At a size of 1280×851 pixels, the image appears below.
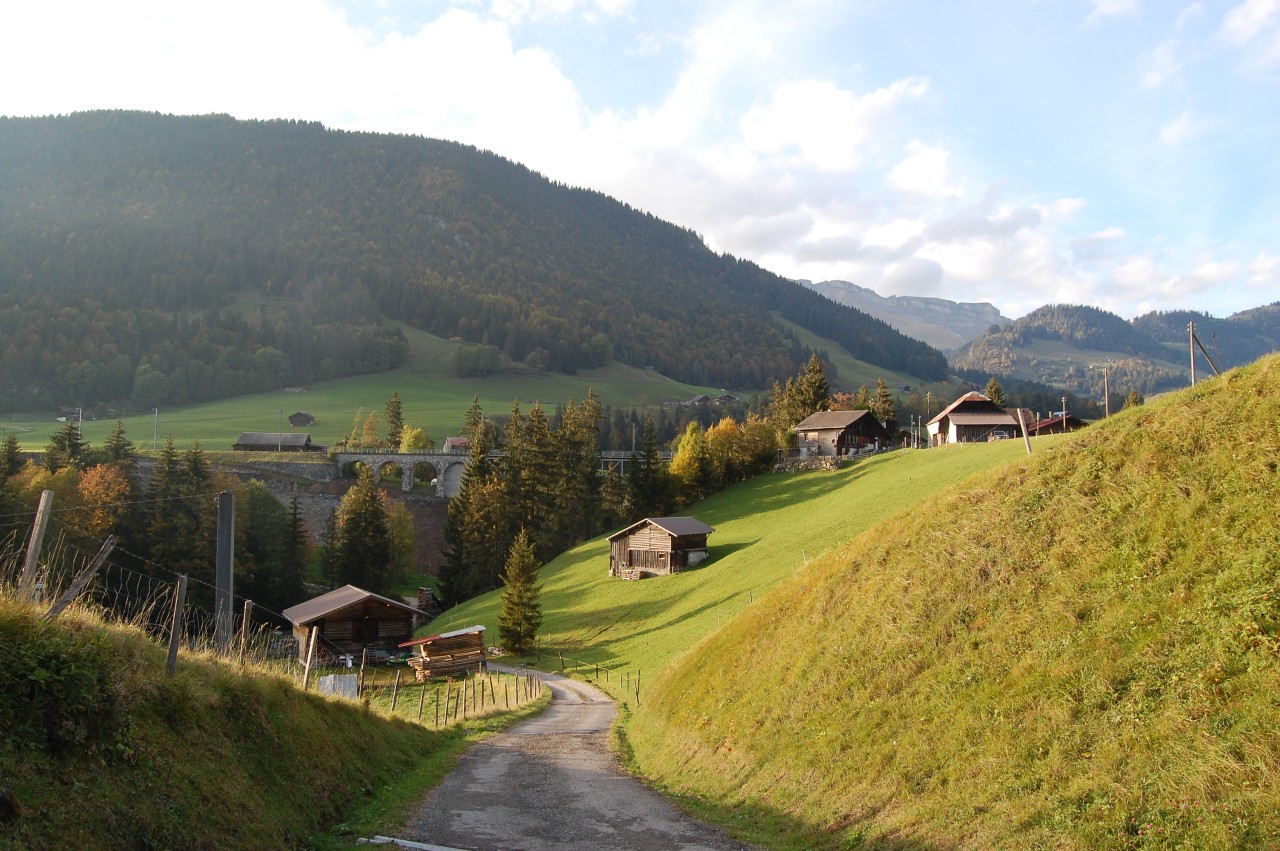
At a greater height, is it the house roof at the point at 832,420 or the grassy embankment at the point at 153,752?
the house roof at the point at 832,420

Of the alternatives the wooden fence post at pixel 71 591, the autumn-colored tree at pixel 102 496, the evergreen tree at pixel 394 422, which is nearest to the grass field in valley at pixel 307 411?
the evergreen tree at pixel 394 422

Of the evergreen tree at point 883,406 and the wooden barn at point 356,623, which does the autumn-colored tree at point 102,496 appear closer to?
the wooden barn at point 356,623

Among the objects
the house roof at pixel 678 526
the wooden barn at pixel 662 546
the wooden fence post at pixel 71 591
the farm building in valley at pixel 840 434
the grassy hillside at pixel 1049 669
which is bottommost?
the wooden barn at pixel 662 546

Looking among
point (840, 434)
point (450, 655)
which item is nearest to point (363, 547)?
point (450, 655)

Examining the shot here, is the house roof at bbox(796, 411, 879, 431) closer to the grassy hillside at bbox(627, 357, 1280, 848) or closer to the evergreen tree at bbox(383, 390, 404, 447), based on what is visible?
the grassy hillside at bbox(627, 357, 1280, 848)

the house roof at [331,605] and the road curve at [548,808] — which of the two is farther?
the house roof at [331,605]

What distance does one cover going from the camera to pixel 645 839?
1290 cm

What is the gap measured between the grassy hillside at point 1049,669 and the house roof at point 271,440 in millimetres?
120522

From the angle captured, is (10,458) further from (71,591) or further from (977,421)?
(977,421)

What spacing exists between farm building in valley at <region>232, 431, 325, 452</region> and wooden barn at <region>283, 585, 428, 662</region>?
260ft

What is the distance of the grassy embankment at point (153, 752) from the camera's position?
24.0 ft

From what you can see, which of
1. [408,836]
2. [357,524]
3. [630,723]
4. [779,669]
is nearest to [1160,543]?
[779,669]

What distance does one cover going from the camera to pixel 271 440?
12788 centimetres

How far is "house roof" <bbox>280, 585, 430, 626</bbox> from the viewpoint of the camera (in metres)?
50.9
